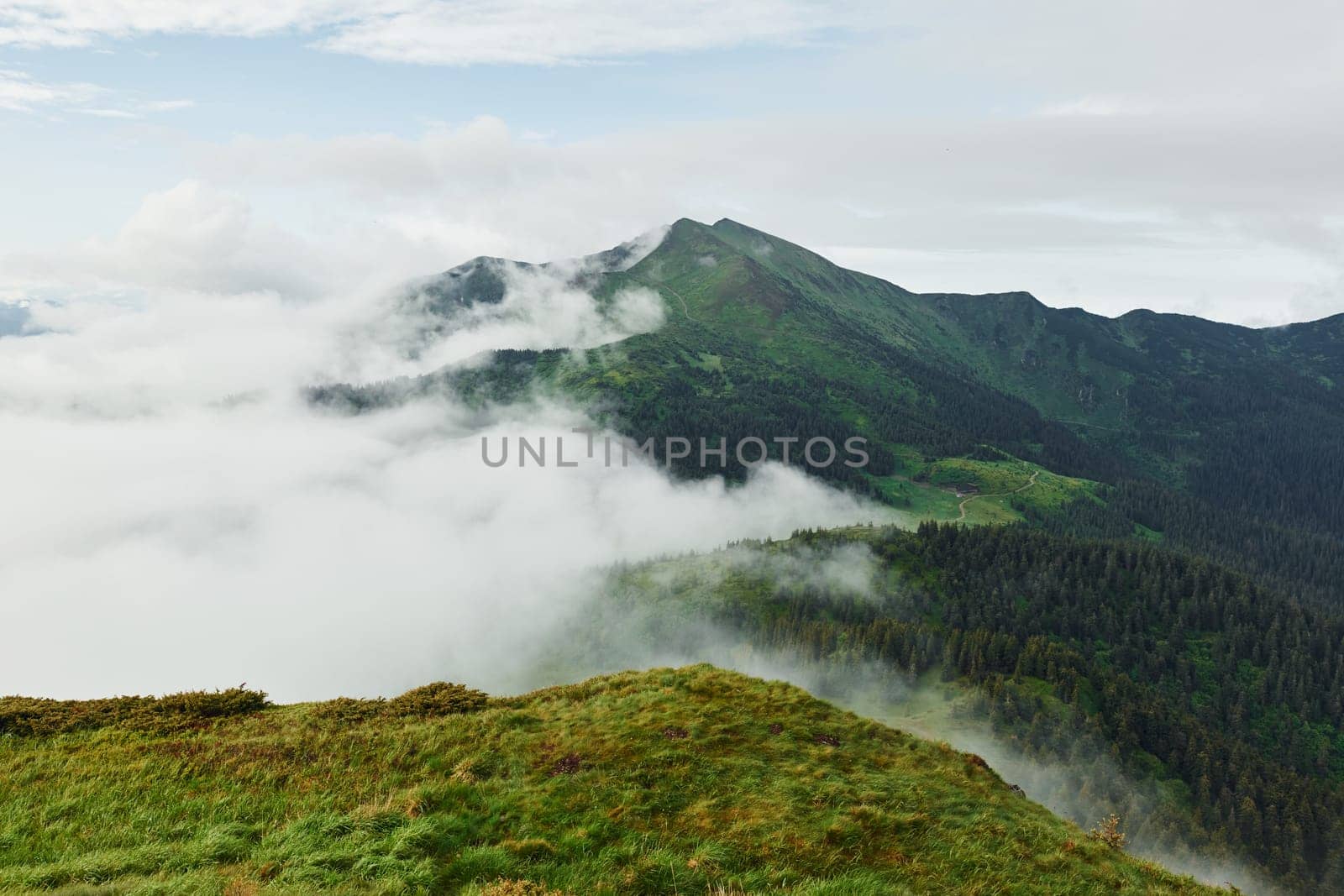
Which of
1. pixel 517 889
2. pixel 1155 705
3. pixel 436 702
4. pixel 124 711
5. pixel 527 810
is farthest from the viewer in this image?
pixel 1155 705

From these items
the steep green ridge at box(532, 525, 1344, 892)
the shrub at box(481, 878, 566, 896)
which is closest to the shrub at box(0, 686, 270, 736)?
the shrub at box(481, 878, 566, 896)

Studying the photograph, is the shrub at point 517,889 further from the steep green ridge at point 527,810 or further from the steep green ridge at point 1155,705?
the steep green ridge at point 1155,705

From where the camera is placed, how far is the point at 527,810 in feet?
69.7

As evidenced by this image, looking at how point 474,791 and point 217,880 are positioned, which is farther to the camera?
point 474,791

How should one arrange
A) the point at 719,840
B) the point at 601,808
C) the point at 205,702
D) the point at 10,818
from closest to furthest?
the point at 10,818
the point at 719,840
the point at 601,808
the point at 205,702

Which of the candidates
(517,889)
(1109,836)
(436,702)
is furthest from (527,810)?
(1109,836)

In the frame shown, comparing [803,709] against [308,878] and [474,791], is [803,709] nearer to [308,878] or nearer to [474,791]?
[474,791]

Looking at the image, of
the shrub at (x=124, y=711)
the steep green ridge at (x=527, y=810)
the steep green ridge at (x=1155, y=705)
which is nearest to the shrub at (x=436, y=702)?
the steep green ridge at (x=527, y=810)

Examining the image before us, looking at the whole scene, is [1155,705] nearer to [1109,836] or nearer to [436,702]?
[1109,836]

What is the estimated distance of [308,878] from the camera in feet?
52.8

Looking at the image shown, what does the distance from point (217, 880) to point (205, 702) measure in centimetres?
1655

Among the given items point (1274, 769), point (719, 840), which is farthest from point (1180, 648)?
point (719, 840)

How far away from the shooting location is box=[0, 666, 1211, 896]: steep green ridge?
55.9 ft

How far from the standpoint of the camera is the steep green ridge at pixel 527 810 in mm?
17047
